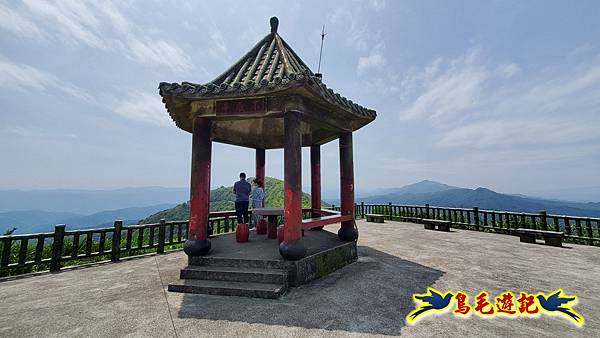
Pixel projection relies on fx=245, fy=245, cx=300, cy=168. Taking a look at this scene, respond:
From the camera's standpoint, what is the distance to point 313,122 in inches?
227

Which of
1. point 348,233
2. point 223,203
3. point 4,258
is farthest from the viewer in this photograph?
point 223,203

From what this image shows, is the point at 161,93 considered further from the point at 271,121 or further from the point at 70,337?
the point at 70,337

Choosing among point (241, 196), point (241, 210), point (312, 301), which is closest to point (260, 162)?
point (241, 196)

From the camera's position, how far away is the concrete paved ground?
3.08 meters

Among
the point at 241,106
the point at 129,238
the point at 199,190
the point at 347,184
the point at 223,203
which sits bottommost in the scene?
the point at 223,203

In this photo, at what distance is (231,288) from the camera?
13.8 ft

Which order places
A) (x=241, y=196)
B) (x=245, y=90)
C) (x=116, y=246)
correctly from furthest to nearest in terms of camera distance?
1. (x=241, y=196)
2. (x=116, y=246)
3. (x=245, y=90)

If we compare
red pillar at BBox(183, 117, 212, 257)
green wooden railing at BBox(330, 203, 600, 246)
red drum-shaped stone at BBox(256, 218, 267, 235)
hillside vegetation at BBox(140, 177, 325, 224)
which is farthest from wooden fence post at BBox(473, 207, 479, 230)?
hillside vegetation at BBox(140, 177, 325, 224)

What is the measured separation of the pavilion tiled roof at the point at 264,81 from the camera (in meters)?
4.50

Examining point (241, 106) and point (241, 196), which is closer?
point (241, 106)

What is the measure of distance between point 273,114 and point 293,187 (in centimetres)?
157

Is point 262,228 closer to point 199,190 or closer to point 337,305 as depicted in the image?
point 199,190

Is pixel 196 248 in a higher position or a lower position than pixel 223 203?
higher

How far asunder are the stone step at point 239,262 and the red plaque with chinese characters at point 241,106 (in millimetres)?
2984
